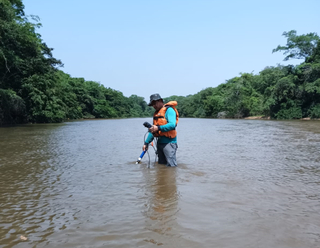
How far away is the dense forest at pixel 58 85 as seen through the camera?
81.9 feet

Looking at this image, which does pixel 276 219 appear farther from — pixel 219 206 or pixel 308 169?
pixel 308 169

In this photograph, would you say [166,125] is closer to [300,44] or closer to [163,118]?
[163,118]

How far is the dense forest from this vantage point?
2495 cm

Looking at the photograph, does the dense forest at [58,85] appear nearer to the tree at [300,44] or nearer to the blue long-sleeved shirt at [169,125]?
the tree at [300,44]

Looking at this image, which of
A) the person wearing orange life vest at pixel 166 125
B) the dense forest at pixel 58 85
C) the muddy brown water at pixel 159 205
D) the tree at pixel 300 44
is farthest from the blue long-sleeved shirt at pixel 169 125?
the tree at pixel 300 44

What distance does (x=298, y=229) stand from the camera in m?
3.35

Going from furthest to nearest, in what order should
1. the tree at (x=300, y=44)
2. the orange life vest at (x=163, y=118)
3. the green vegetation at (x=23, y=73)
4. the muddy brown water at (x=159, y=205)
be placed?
the tree at (x=300, y=44) → the green vegetation at (x=23, y=73) → the orange life vest at (x=163, y=118) → the muddy brown water at (x=159, y=205)

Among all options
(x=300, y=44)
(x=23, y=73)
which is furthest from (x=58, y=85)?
(x=300, y=44)

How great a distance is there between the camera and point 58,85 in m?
43.6

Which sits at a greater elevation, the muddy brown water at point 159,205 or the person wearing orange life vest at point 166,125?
the person wearing orange life vest at point 166,125

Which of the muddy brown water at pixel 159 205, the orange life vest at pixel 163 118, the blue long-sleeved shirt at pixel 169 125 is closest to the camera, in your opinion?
the muddy brown water at pixel 159 205

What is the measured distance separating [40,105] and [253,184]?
29.0m

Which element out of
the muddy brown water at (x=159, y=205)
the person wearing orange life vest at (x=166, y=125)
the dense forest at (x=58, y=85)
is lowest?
the muddy brown water at (x=159, y=205)

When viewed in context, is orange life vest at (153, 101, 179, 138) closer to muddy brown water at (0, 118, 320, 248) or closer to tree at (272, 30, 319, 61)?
muddy brown water at (0, 118, 320, 248)
